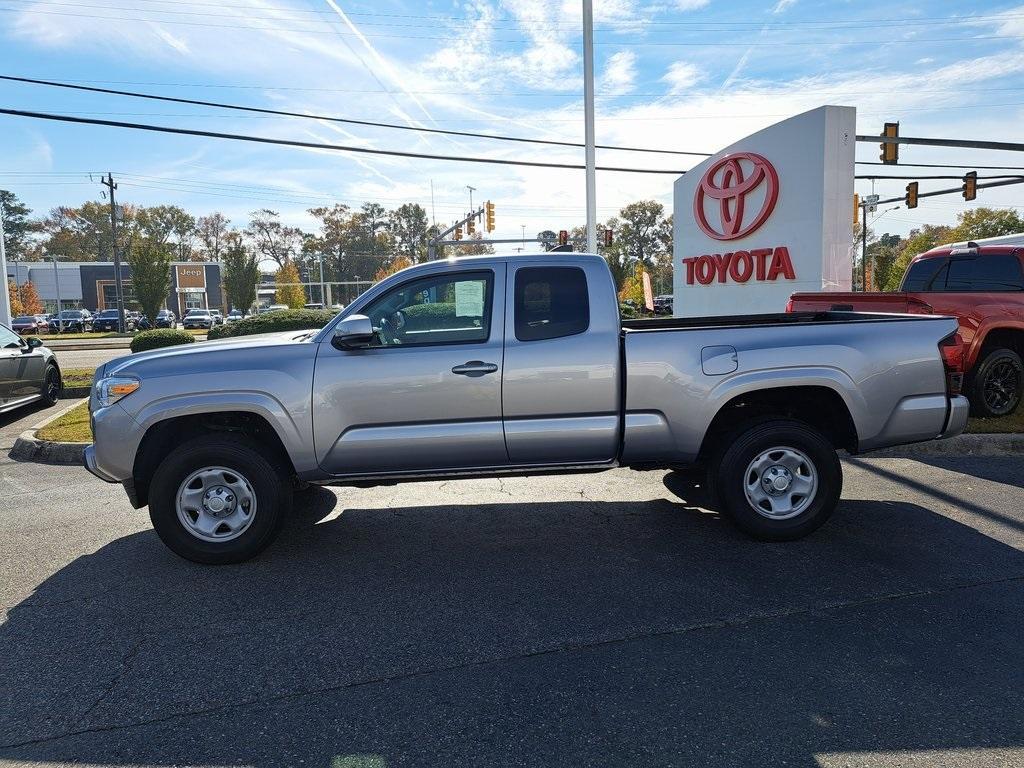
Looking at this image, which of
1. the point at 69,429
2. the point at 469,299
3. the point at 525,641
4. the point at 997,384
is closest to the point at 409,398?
the point at 469,299

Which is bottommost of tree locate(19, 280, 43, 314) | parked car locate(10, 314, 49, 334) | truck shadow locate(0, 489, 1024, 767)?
truck shadow locate(0, 489, 1024, 767)

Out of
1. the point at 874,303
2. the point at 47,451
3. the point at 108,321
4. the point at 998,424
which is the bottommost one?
the point at 47,451

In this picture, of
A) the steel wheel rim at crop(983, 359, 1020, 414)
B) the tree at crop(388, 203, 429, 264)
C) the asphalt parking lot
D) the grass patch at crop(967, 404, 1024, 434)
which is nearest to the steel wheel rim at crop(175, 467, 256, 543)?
the asphalt parking lot

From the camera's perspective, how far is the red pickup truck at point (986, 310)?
8531 millimetres

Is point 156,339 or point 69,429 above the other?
point 156,339

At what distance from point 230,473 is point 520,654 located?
2430mm

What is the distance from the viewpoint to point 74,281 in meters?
76.0

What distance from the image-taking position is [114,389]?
4.73 m

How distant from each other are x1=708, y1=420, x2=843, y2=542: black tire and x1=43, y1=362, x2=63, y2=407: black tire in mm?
10975

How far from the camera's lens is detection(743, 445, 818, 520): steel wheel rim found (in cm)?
505

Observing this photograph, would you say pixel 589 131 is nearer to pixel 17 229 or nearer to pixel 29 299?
pixel 29 299

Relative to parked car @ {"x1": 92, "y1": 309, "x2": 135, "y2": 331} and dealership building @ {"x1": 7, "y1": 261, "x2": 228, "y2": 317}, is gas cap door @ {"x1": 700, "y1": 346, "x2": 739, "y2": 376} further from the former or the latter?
dealership building @ {"x1": 7, "y1": 261, "x2": 228, "y2": 317}

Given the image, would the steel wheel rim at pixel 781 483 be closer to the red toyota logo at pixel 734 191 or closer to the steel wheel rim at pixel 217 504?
the steel wheel rim at pixel 217 504

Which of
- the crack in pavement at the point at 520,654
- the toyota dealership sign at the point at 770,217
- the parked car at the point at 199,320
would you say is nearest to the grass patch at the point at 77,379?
A: the crack in pavement at the point at 520,654
